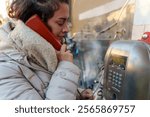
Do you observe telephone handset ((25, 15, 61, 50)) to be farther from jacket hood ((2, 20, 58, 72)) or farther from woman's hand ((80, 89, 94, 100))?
woman's hand ((80, 89, 94, 100))

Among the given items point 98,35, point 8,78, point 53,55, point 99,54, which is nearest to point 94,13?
point 98,35

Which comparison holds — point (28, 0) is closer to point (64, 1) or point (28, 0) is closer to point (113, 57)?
point (64, 1)

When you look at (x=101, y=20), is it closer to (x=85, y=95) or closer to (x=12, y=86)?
(x=85, y=95)

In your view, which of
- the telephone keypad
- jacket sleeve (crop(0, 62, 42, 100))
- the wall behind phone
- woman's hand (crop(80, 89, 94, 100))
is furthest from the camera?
the wall behind phone

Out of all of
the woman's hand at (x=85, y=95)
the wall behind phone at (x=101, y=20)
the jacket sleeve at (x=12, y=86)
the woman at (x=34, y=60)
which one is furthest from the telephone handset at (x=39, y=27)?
the wall behind phone at (x=101, y=20)

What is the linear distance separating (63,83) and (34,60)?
0.13 meters

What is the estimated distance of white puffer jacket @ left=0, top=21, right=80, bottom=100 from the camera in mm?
771

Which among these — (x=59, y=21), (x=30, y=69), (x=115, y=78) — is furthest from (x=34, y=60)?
(x=115, y=78)

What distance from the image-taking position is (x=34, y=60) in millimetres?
857

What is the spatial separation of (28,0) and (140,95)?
538 millimetres

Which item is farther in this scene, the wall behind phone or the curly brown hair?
the wall behind phone

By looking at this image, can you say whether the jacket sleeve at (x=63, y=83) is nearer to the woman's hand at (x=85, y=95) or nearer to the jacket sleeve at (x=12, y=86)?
the jacket sleeve at (x=12, y=86)

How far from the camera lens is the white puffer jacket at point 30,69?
30.4 inches

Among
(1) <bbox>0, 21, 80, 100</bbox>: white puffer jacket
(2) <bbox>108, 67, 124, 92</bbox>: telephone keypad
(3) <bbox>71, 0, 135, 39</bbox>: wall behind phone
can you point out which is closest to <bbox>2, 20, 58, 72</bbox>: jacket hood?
(1) <bbox>0, 21, 80, 100</bbox>: white puffer jacket
